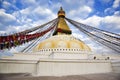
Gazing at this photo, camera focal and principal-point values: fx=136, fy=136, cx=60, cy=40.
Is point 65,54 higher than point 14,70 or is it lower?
higher

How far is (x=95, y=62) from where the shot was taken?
17.4 meters

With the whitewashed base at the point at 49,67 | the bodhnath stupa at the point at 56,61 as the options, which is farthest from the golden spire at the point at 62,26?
the whitewashed base at the point at 49,67

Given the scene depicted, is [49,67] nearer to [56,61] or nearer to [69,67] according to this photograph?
[56,61]

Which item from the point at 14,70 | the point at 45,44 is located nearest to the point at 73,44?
the point at 45,44

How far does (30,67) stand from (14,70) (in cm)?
181

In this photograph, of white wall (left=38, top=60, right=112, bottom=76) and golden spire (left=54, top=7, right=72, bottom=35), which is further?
golden spire (left=54, top=7, right=72, bottom=35)

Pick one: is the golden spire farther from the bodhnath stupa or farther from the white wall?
the white wall

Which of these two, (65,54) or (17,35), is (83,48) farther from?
(17,35)

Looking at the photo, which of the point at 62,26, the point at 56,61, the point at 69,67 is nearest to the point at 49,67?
the point at 56,61

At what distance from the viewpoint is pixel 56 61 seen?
15.7 metres

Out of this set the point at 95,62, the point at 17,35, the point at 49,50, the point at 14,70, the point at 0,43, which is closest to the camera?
the point at 0,43

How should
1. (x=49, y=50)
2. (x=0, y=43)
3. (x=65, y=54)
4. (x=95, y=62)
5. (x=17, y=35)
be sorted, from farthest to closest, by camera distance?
1. (x=49, y=50)
2. (x=65, y=54)
3. (x=95, y=62)
4. (x=17, y=35)
5. (x=0, y=43)

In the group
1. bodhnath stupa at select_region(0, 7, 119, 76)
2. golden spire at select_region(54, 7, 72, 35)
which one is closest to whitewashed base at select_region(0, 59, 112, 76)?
bodhnath stupa at select_region(0, 7, 119, 76)

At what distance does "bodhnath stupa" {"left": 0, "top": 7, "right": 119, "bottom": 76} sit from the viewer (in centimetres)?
1519
